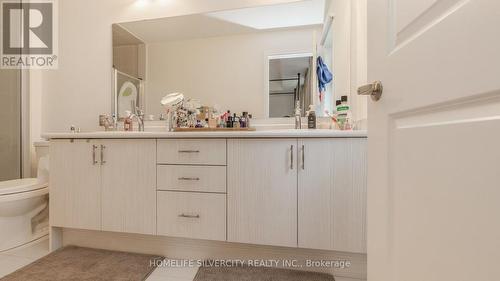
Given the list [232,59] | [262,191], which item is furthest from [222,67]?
[262,191]

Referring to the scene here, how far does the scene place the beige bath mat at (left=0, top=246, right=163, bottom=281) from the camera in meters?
1.35

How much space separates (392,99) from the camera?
1.98 ft

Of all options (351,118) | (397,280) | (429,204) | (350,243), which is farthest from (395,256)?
(351,118)

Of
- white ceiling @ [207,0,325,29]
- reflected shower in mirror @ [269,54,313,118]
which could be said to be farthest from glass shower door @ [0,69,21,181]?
reflected shower in mirror @ [269,54,313,118]

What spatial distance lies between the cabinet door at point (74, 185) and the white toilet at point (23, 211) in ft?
0.74

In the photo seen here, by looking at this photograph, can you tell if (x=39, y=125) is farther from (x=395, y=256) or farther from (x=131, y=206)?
(x=395, y=256)

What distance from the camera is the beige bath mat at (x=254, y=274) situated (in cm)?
135

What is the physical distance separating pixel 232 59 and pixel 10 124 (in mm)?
2118

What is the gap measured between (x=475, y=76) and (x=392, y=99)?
0.76ft

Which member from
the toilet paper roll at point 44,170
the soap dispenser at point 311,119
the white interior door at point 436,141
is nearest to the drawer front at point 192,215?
the soap dispenser at point 311,119

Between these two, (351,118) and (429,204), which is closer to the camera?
(429,204)

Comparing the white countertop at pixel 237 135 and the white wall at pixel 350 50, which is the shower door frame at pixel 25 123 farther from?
the white wall at pixel 350 50

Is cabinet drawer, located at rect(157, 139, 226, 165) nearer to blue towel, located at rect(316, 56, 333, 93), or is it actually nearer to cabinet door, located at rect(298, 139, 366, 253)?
cabinet door, located at rect(298, 139, 366, 253)

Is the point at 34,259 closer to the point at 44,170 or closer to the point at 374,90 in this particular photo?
the point at 44,170
